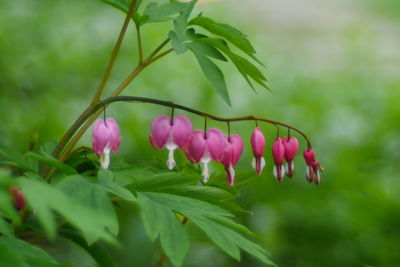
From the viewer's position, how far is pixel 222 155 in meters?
1.65

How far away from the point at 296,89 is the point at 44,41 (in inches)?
47.2

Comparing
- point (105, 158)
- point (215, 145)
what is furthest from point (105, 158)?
point (215, 145)

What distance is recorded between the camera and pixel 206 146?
1.63m

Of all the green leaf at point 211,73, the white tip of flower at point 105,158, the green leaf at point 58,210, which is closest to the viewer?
the green leaf at point 58,210

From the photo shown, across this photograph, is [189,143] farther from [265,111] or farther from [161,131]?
[265,111]

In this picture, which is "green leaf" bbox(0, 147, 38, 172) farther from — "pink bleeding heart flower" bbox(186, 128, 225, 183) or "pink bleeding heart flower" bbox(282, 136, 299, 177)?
"pink bleeding heart flower" bbox(282, 136, 299, 177)

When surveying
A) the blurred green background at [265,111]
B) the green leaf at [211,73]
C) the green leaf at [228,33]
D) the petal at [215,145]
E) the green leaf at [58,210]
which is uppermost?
the green leaf at [228,33]

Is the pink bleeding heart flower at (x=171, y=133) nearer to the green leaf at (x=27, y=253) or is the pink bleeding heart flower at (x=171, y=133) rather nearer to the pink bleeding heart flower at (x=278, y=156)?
the pink bleeding heart flower at (x=278, y=156)

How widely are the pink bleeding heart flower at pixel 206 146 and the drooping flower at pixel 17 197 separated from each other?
42 centimetres

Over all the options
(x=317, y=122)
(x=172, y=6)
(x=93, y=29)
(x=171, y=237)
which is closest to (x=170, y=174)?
(x=171, y=237)

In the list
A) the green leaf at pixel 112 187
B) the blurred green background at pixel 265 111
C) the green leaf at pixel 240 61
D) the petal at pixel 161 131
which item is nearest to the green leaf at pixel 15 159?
the green leaf at pixel 112 187

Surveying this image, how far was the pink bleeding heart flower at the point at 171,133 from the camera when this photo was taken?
5.32 feet

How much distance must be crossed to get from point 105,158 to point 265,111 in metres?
1.71

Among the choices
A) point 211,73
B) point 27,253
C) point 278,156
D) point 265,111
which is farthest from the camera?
point 265,111
